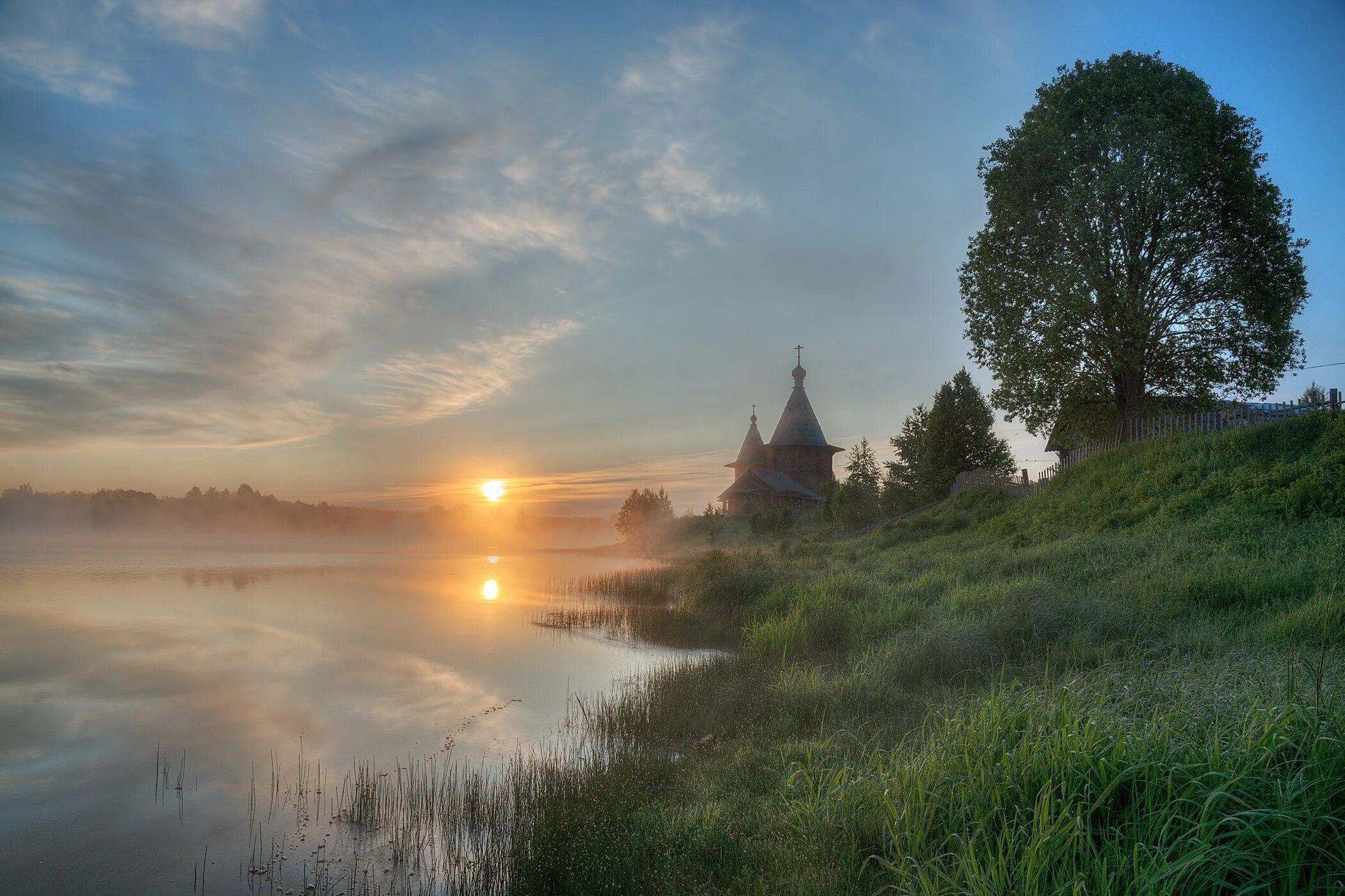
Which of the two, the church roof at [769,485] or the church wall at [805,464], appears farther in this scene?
the church wall at [805,464]

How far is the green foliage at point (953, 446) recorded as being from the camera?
4288 cm

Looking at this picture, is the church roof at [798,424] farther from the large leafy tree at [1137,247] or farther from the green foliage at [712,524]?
the large leafy tree at [1137,247]

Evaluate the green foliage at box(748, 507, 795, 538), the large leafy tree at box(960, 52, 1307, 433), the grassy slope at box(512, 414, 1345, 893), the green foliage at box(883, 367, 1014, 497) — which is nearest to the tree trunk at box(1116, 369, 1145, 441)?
the large leafy tree at box(960, 52, 1307, 433)

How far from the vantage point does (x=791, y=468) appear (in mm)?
64812

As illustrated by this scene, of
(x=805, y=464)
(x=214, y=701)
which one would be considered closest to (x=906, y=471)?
(x=805, y=464)

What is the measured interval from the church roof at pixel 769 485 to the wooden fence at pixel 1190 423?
96.8 ft

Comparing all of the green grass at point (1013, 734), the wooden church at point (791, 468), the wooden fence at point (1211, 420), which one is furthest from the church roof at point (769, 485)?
the green grass at point (1013, 734)

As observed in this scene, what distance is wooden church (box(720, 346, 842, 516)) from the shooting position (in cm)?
6116

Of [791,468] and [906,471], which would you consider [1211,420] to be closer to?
[906,471]

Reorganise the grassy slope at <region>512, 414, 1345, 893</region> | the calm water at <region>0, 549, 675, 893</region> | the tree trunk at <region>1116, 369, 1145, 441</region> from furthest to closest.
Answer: the tree trunk at <region>1116, 369, 1145, 441</region>
the calm water at <region>0, 549, 675, 893</region>
the grassy slope at <region>512, 414, 1345, 893</region>

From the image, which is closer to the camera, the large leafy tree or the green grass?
the green grass

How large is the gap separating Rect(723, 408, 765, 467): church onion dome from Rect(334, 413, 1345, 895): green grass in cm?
4978

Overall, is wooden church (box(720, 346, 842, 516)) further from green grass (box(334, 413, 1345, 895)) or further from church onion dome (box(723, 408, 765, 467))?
green grass (box(334, 413, 1345, 895))

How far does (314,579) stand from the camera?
38.4m
